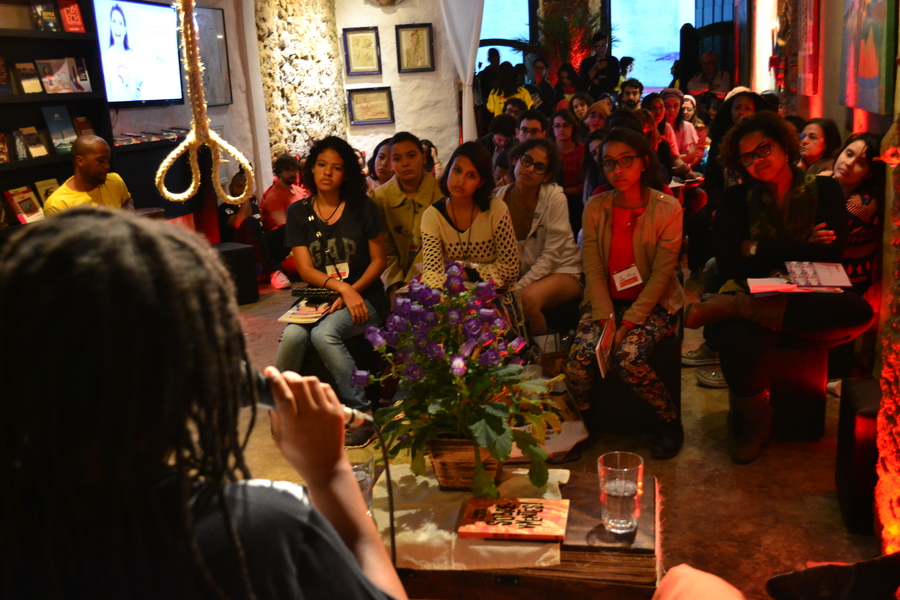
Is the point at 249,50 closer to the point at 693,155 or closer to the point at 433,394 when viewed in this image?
the point at 693,155

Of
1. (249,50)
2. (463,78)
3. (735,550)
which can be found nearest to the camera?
(735,550)

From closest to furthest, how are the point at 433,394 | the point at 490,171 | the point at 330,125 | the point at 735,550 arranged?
the point at 433,394 < the point at 735,550 < the point at 490,171 < the point at 330,125

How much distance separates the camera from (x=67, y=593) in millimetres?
696

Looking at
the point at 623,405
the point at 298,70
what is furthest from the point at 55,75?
the point at 623,405

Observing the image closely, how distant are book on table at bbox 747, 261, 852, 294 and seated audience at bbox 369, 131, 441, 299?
1.58m

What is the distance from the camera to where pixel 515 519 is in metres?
1.78

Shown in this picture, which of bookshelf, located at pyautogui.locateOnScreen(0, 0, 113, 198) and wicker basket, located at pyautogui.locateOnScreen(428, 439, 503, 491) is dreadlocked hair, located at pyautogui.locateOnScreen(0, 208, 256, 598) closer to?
wicker basket, located at pyautogui.locateOnScreen(428, 439, 503, 491)

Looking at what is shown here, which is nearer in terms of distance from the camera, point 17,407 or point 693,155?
point 17,407

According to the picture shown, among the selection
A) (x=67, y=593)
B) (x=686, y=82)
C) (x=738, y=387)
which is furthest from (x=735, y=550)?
(x=686, y=82)

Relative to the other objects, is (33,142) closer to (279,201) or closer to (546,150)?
(279,201)

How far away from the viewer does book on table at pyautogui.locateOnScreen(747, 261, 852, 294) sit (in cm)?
278

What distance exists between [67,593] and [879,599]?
1332mm

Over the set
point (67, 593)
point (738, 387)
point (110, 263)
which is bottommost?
point (738, 387)

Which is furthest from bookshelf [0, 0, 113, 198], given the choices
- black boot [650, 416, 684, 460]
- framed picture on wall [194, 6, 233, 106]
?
black boot [650, 416, 684, 460]
